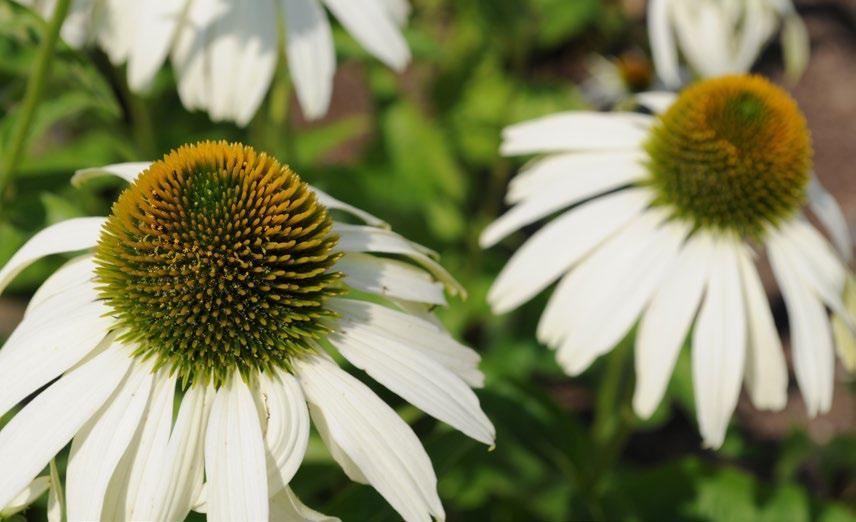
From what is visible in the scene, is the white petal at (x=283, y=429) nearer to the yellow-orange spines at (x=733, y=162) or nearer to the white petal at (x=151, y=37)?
the white petal at (x=151, y=37)

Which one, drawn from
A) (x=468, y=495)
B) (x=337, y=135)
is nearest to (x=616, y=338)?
(x=468, y=495)

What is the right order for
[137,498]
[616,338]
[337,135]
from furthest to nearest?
[337,135]
[616,338]
[137,498]

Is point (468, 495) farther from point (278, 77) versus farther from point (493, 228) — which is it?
point (278, 77)

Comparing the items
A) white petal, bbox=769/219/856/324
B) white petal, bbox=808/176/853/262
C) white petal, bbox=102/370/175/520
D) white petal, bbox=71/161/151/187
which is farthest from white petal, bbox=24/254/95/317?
white petal, bbox=808/176/853/262

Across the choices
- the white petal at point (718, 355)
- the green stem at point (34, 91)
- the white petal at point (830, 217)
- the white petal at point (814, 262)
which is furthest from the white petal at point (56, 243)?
the white petal at point (830, 217)

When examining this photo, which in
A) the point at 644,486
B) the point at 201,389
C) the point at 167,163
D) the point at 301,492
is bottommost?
the point at 644,486

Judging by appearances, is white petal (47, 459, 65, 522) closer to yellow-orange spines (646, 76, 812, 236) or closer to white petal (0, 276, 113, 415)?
white petal (0, 276, 113, 415)
